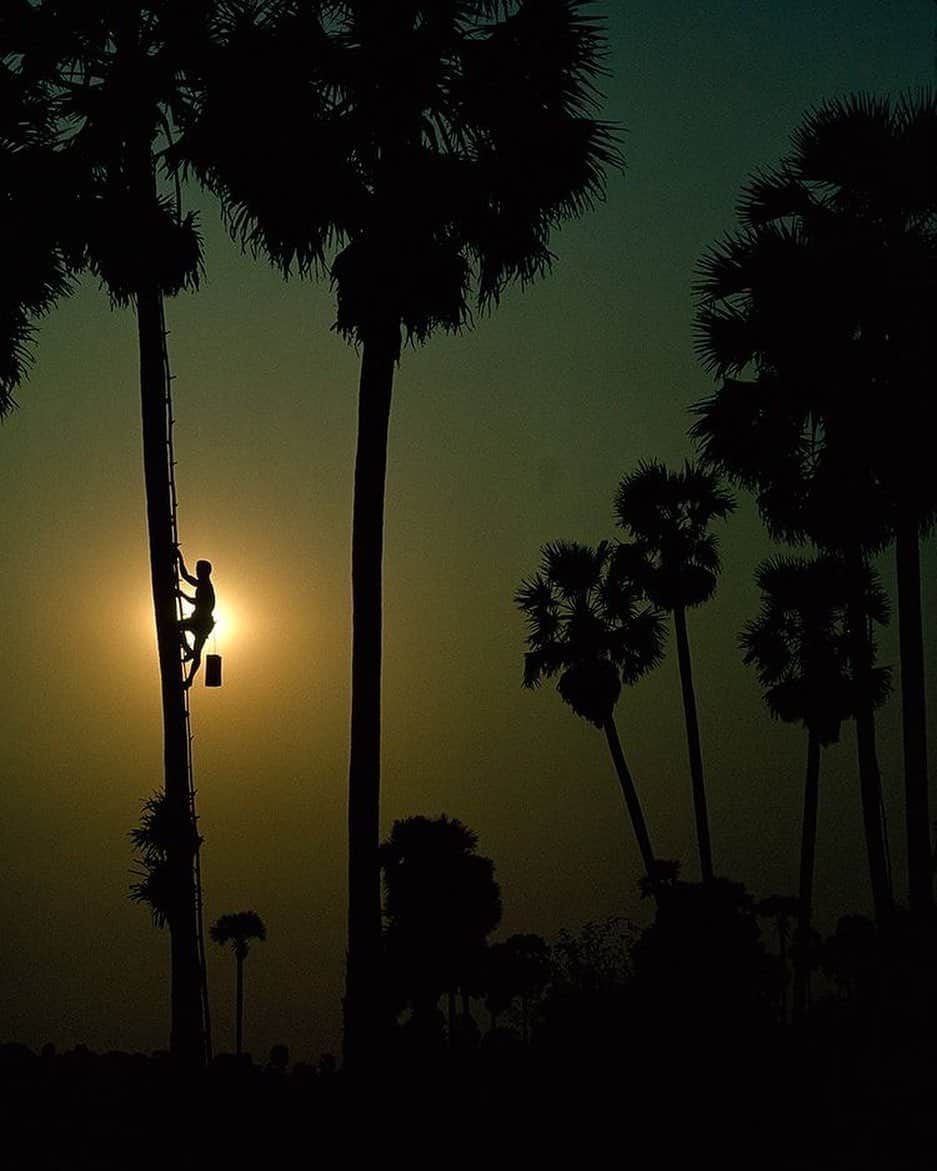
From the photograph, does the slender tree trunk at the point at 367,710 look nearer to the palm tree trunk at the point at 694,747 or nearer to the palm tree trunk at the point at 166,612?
the palm tree trunk at the point at 166,612

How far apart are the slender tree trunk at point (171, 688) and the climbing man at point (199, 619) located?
0.56 feet

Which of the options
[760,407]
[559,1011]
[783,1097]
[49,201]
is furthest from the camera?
[760,407]

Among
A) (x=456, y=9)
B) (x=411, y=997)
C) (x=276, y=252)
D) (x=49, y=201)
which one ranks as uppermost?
(x=456, y=9)

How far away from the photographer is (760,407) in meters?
20.7

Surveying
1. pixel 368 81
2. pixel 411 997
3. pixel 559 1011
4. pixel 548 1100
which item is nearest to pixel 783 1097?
pixel 548 1100

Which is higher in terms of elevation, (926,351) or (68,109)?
(68,109)

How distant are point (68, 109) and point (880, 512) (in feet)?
39.1

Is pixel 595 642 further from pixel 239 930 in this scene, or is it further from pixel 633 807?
pixel 239 930

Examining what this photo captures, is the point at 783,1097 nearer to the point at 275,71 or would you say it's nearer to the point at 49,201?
the point at 275,71

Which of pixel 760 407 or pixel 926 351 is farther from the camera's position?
pixel 760 407

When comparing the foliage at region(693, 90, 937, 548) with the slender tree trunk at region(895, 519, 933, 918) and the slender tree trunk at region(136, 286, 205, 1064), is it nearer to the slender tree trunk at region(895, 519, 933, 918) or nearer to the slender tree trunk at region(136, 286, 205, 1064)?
the slender tree trunk at region(895, 519, 933, 918)

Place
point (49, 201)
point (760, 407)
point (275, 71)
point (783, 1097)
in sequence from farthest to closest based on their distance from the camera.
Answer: point (760, 407) < point (49, 201) < point (275, 71) < point (783, 1097)

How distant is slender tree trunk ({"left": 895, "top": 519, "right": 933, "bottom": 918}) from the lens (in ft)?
62.8

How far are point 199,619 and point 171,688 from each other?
0.88m
